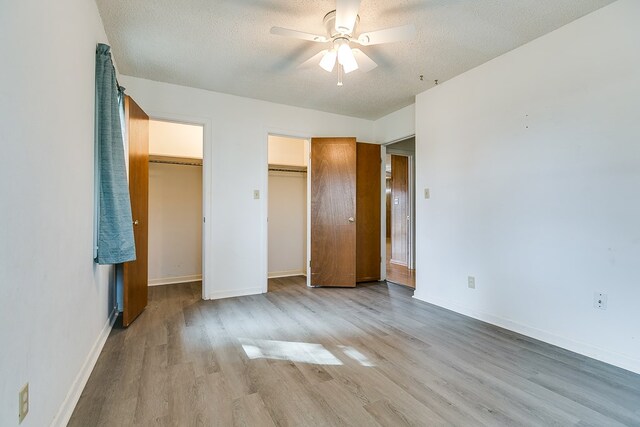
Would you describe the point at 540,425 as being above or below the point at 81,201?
below

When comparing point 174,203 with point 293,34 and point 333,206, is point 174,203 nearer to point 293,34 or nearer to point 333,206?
point 333,206

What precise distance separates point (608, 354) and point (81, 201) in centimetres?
360

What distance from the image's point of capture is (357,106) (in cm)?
412

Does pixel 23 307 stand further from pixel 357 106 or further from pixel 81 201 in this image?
pixel 357 106

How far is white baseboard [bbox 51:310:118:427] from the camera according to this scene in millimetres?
1402

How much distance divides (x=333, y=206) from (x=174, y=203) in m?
2.26

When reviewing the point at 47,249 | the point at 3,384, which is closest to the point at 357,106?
the point at 47,249

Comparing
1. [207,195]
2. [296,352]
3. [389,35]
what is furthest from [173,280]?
[389,35]

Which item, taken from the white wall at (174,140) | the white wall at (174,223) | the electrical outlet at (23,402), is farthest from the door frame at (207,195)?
the electrical outlet at (23,402)

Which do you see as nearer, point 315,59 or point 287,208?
point 315,59

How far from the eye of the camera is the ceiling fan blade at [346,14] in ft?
5.73

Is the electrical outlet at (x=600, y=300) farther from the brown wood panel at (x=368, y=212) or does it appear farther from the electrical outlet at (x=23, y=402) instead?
the electrical outlet at (x=23, y=402)

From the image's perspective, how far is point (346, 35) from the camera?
2.21m

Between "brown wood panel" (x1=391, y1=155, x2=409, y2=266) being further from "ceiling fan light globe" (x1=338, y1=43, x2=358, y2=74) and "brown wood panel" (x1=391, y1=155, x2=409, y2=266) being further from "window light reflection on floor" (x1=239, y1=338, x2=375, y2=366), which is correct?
"window light reflection on floor" (x1=239, y1=338, x2=375, y2=366)
